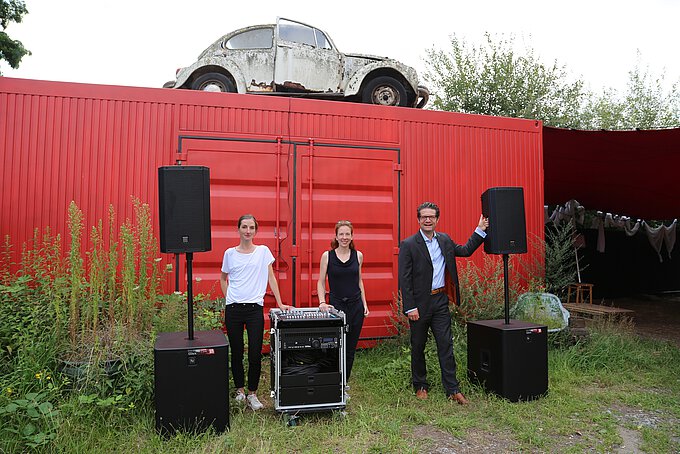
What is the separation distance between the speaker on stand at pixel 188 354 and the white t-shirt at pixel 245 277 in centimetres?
38

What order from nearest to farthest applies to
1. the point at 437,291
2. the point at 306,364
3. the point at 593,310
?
the point at 306,364
the point at 437,291
the point at 593,310

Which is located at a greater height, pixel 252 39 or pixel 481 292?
pixel 252 39

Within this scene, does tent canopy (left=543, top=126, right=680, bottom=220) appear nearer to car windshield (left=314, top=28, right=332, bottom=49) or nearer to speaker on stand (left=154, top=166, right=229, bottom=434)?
car windshield (left=314, top=28, right=332, bottom=49)

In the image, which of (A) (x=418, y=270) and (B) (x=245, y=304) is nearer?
(B) (x=245, y=304)

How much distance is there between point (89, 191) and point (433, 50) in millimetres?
15703

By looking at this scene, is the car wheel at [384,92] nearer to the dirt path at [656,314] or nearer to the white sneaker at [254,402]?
the white sneaker at [254,402]

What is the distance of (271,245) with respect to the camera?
5.48 m

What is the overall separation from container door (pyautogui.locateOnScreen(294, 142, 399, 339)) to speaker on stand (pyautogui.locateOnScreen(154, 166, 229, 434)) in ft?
6.15

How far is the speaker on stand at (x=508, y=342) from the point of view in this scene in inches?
171

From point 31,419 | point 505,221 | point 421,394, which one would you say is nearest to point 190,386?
point 31,419

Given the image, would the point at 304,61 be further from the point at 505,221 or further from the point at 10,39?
the point at 10,39

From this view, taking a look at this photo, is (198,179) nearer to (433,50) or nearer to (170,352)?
A: (170,352)

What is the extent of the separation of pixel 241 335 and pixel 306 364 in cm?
58

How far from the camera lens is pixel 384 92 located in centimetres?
700
